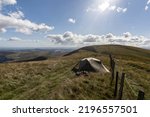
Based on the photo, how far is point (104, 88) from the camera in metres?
19.1

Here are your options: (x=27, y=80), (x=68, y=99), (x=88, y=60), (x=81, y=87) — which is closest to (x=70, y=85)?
(x=81, y=87)

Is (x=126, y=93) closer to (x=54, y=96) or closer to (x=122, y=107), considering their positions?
(x=122, y=107)

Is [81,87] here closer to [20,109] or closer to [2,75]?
[20,109]

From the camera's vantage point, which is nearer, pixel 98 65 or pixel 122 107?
pixel 122 107

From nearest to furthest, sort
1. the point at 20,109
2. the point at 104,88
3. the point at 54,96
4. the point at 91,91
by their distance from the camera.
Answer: the point at 20,109, the point at 54,96, the point at 91,91, the point at 104,88

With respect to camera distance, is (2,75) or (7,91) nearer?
(7,91)

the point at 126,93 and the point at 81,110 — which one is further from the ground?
the point at 81,110

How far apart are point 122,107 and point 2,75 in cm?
1762

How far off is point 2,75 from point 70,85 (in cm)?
1146

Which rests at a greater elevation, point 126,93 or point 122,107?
point 122,107

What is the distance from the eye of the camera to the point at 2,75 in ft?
81.8

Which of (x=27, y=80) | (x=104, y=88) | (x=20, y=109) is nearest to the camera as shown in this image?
(x=20, y=109)

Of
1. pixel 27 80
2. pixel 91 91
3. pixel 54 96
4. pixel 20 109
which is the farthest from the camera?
pixel 27 80

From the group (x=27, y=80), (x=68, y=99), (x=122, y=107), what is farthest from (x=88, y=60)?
(x=122, y=107)
